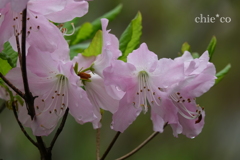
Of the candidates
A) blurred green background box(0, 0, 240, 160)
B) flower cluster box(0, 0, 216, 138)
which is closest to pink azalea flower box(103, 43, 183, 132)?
flower cluster box(0, 0, 216, 138)

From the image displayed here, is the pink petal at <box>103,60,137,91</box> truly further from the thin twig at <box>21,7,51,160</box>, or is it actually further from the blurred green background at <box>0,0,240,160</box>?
the blurred green background at <box>0,0,240,160</box>

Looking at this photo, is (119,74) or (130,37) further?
(130,37)

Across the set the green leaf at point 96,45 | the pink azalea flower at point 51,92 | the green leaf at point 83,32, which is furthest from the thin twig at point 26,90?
the green leaf at point 83,32

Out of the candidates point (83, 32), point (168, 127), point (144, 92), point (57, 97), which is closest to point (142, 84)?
point (144, 92)

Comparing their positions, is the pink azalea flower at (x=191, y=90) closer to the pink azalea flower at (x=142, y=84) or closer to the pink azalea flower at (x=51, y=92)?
the pink azalea flower at (x=142, y=84)

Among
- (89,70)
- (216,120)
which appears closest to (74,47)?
(89,70)

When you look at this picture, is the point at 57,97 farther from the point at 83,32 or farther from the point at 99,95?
the point at 83,32

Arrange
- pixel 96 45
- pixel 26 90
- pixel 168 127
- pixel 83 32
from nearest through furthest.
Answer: pixel 26 90
pixel 96 45
pixel 83 32
pixel 168 127

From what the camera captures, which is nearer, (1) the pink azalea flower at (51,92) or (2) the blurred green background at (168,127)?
(1) the pink azalea flower at (51,92)
